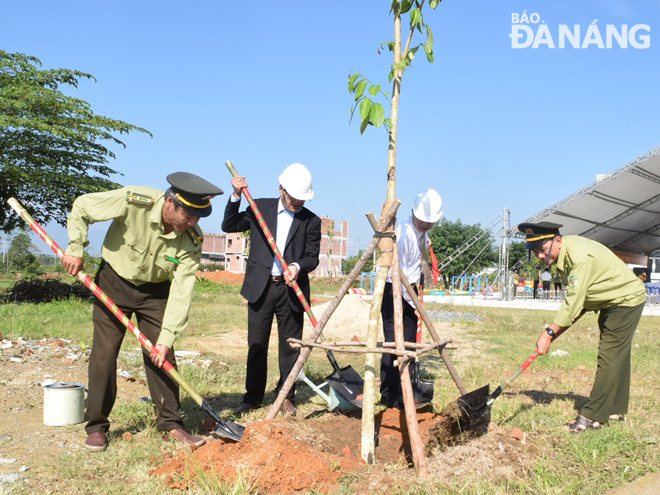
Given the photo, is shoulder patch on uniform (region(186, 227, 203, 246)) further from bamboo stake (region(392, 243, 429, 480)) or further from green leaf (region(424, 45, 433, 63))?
green leaf (region(424, 45, 433, 63))

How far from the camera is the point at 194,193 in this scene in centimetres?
352

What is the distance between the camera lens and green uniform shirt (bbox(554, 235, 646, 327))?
441 centimetres

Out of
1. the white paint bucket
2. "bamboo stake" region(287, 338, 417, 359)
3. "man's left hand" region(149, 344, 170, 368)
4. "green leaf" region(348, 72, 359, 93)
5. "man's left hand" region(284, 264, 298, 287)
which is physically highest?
"green leaf" region(348, 72, 359, 93)

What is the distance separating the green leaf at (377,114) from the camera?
11.2 feet

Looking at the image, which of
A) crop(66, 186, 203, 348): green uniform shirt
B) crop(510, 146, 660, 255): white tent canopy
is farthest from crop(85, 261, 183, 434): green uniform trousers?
crop(510, 146, 660, 255): white tent canopy

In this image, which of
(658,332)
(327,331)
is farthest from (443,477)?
(658,332)

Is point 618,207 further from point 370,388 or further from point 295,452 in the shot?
point 295,452

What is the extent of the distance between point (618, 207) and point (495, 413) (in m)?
22.7

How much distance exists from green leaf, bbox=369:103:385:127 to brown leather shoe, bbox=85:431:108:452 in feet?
8.55

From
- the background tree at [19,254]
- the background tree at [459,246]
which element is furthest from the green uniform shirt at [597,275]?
the background tree at [459,246]

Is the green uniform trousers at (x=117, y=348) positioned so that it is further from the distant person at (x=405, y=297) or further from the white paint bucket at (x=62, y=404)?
the distant person at (x=405, y=297)

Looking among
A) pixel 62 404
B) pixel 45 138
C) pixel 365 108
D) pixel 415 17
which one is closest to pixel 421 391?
pixel 365 108

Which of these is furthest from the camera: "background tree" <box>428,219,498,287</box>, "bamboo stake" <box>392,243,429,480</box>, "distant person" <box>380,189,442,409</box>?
"background tree" <box>428,219,498,287</box>

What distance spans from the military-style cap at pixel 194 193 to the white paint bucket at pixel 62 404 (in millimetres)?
1697
